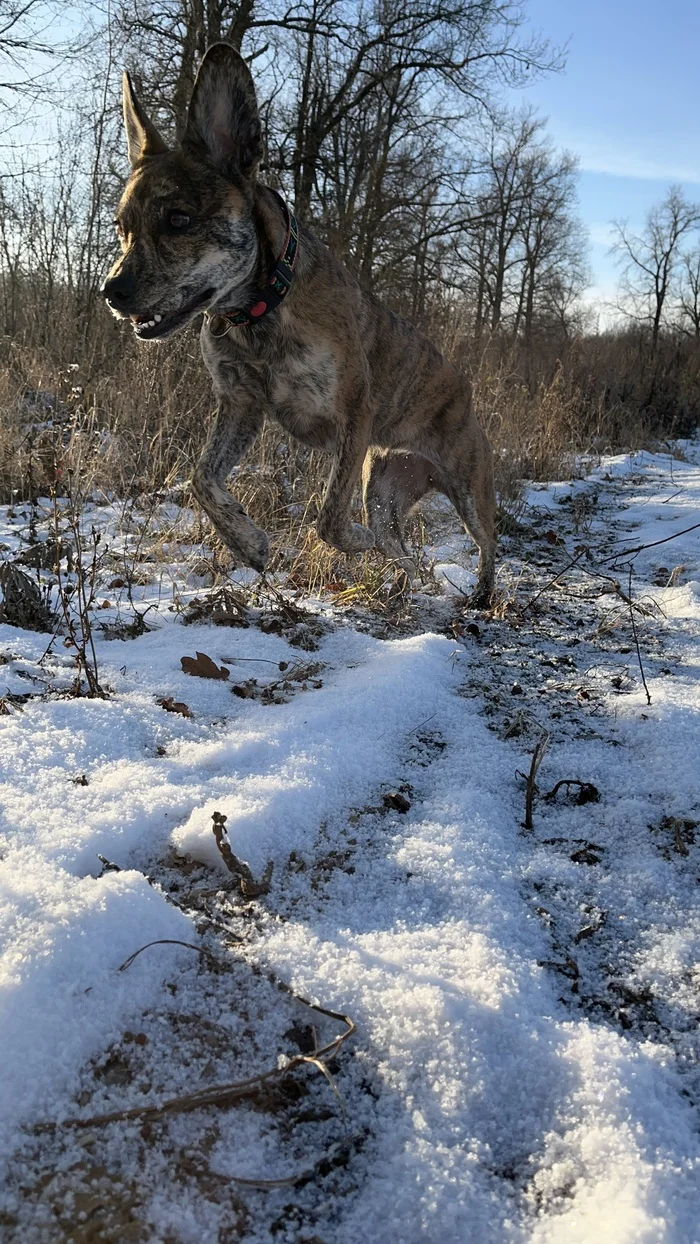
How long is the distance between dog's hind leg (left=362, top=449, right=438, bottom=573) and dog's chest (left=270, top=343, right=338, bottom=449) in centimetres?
125

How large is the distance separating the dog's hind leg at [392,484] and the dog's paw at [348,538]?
41.9 inches

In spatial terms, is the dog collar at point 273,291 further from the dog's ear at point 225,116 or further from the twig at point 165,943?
the twig at point 165,943

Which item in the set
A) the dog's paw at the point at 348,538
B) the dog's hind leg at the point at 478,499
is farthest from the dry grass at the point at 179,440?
the dog's hind leg at the point at 478,499

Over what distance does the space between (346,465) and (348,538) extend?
1.11 ft

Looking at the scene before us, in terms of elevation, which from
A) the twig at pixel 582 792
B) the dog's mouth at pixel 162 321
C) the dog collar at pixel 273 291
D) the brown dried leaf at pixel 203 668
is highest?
the dog collar at pixel 273 291

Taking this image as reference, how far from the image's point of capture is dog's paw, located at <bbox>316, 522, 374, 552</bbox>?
3.56m

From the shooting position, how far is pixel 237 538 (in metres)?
3.39

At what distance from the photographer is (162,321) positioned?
9.13 ft

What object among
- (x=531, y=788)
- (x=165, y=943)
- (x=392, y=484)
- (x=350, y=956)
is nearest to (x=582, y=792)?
(x=531, y=788)

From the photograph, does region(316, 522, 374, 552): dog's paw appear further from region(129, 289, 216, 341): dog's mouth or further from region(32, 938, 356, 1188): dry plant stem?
region(32, 938, 356, 1188): dry plant stem

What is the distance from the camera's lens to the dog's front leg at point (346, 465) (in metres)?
3.50

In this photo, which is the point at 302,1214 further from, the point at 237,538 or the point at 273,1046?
the point at 237,538

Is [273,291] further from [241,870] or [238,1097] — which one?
[238,1097]

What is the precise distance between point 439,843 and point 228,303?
2.37 metres
